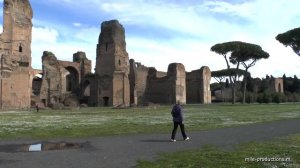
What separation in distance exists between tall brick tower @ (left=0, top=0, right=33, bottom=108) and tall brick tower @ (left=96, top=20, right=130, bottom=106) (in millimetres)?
12567

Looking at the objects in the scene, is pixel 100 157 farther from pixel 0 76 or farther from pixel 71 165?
pixel 0 76

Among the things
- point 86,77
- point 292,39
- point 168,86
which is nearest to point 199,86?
point 168,86

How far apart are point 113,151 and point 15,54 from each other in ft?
134

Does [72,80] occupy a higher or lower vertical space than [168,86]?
higher

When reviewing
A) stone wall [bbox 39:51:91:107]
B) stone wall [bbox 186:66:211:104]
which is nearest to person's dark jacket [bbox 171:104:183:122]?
stone wall [bbox 39:51:91:107]

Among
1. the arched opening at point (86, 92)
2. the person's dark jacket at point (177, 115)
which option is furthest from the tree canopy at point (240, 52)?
the person's dark jacket at point (177, 115)

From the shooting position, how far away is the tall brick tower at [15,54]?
151 ft

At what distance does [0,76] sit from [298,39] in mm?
37582

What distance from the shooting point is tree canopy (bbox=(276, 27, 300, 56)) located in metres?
54.4

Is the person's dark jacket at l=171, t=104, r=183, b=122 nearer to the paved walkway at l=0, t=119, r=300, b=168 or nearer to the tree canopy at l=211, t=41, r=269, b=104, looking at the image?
the paved walkway at l=0, t=119, r=300, b=168

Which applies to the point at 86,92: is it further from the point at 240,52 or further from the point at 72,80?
the point at 240,52

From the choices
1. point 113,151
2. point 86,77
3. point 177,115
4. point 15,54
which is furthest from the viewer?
point 86,77

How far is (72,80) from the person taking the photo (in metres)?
73.2

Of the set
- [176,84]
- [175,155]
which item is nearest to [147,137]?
[175,155]
